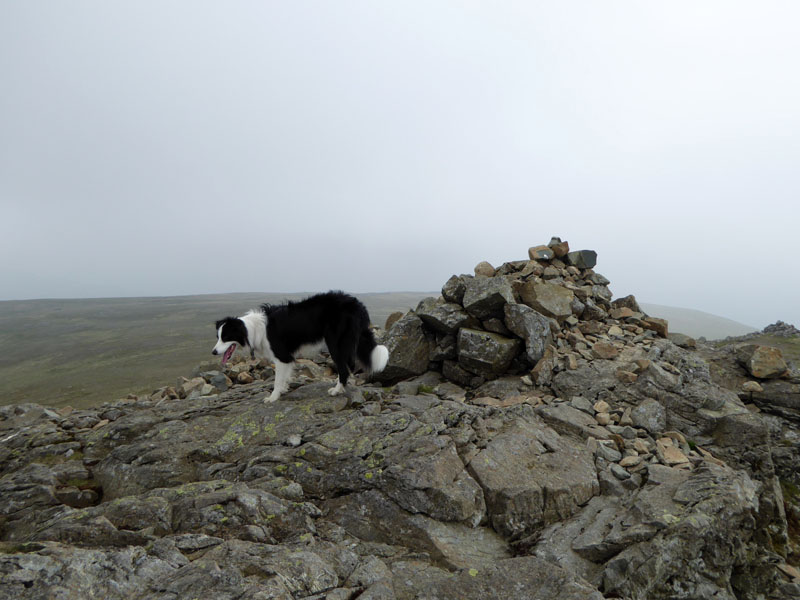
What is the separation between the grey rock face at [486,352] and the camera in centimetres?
1120

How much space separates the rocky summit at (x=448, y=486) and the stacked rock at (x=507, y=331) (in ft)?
0.31

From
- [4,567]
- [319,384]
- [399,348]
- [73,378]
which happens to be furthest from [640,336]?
[73,378]

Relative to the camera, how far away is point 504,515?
5891 millimetres

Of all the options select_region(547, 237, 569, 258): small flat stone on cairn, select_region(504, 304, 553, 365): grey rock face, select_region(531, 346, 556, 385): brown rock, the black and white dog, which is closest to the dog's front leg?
the black and white dog

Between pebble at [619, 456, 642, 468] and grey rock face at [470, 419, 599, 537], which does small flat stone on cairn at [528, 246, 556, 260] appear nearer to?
grey rock face at [470, 419, 599, 537]

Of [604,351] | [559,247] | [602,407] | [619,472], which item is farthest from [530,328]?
[559,247]

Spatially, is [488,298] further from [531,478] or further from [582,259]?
[582,259]

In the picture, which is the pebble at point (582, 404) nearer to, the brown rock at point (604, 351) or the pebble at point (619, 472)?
the pebble at point (619, 472)

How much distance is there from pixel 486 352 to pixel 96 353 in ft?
285

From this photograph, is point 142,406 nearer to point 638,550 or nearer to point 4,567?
point 4,567

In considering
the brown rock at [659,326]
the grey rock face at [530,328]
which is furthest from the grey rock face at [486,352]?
the brown rock at [659,326]

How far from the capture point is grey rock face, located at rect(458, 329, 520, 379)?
11.2 meters

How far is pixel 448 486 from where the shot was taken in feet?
19.7

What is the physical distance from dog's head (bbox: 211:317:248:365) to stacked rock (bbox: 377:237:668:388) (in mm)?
4916
